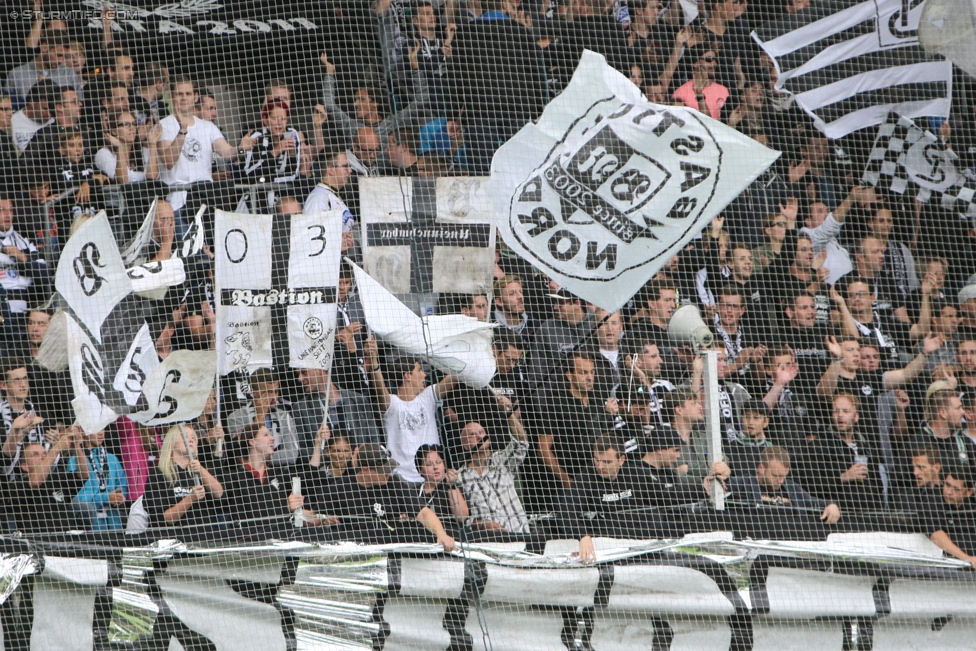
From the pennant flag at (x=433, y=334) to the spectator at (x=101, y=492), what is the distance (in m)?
1.50

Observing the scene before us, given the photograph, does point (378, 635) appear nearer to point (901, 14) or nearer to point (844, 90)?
point (844, 90)

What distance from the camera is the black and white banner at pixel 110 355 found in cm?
555

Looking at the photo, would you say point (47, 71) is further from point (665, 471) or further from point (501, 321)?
point (665, 471)

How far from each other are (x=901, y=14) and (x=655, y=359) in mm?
2609

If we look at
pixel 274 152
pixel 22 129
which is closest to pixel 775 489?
pixel 274 152

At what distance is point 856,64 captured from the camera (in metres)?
6.59

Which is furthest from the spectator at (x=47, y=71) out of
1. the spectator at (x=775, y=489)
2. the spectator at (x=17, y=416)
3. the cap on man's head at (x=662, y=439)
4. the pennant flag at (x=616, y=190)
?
the spectator at (x=775, y=489)

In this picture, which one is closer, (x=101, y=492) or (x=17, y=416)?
(x=101, y=492)

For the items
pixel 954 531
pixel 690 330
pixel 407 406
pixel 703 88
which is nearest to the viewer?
pixel 954 531

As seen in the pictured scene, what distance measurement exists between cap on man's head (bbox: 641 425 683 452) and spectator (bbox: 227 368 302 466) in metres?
1.83

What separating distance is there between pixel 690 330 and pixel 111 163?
11.3 ft

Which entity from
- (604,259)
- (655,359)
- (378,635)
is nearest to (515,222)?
(604,259)

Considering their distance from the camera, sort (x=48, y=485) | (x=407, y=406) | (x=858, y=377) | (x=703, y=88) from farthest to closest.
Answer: (x=703, y=88)
(x=858, y=377)
(x=407, y=406)
(x=48, y=485)

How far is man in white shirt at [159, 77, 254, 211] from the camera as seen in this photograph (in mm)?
6184
